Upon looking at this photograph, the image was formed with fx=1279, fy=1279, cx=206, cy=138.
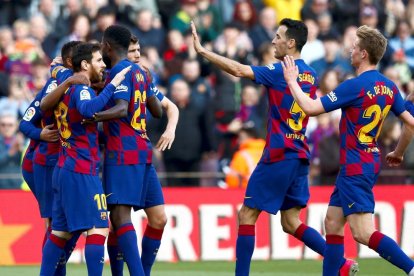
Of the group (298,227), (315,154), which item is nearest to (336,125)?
(315,154)

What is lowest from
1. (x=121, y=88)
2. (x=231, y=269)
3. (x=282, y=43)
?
(x=231, y=269)

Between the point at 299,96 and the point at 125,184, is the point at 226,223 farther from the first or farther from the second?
the point at 299,96

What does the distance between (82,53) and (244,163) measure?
22.6 ft

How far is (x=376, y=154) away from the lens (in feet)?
39.1

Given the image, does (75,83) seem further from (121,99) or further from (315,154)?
(315,154)

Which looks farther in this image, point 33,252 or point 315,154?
point 315,154

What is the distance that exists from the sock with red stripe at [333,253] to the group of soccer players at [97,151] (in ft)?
5.34

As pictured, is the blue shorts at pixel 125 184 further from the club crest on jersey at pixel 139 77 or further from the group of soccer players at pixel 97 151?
the club crest on jersey at pixel 139 77

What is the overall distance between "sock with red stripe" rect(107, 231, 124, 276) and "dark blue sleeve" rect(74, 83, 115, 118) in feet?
4.86

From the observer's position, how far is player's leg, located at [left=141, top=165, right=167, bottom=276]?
1234 centimetres

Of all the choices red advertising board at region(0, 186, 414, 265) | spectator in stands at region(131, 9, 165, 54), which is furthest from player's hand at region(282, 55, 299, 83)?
spectator in stands at region(131, 9, 165, 54)

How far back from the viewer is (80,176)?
1174 cm

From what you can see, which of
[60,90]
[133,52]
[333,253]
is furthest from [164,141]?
[333,253]

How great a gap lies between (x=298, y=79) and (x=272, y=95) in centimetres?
29
